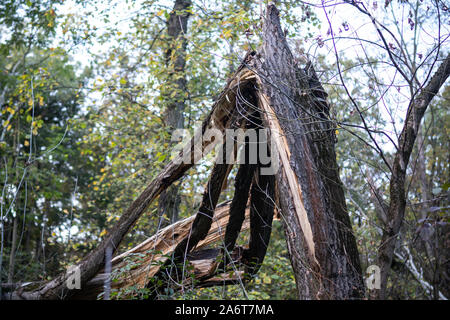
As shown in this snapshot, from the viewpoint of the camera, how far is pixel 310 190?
2.77 m

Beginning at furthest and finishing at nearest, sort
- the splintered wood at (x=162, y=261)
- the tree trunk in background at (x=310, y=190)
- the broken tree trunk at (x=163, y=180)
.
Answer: the splintered wood at (x=162, y=261), the broken tree trunk at (x=163, y=180), the tree trunk in background at (x=310, y=190)

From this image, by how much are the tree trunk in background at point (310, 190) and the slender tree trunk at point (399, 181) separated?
326 millimetres

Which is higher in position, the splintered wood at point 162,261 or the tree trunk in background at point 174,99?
the tree trunk in background at point 174,99

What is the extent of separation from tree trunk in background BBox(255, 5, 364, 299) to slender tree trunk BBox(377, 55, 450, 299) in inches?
12.8

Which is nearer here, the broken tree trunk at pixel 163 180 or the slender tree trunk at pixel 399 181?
the slender tree trunk at pixel 399 181

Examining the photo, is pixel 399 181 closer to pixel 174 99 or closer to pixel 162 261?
pixel 162 261

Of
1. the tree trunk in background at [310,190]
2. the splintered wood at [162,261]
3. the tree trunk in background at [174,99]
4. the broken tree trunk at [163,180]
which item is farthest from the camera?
the tree trunk in background at [174,99]

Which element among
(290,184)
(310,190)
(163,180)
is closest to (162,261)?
(163,180)

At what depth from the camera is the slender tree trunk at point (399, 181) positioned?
86.2 inches

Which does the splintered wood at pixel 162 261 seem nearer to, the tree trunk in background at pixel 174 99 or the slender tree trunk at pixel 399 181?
the slender tree trunk at pixel 399 181

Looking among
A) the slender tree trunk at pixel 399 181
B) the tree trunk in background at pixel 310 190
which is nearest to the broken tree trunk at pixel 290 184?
the tree trunk in background at pixel 310 190
